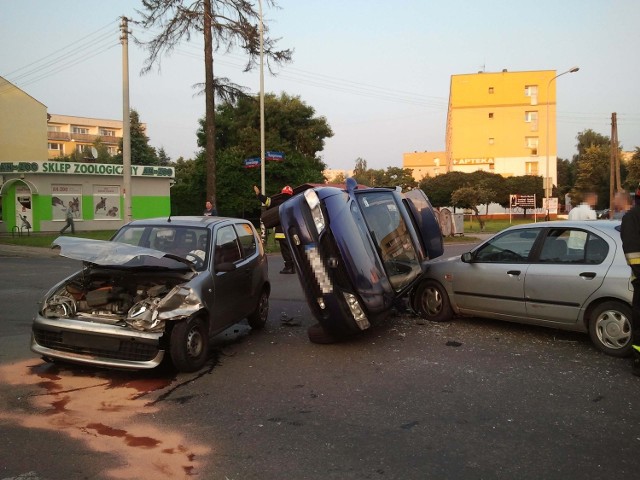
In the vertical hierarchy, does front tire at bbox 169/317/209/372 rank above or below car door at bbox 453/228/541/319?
below

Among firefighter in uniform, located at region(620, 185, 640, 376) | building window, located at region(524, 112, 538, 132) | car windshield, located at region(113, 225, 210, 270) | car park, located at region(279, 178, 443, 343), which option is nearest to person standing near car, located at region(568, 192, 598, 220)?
firefighter in uniform, located at region(620, 185, 640, 376)

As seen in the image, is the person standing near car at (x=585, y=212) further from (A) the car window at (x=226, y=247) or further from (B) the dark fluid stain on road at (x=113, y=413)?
(B) the dark fluid stain on road at (x=113, y=413)

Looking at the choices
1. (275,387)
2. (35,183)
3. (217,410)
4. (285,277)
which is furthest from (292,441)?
(35,183)

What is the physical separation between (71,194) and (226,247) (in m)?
29.2

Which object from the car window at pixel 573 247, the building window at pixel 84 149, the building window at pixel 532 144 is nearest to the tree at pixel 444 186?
the building window at pixel 532 144

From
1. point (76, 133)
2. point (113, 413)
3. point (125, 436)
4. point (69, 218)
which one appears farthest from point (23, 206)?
point (76, 133)

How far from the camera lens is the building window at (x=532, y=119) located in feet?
230

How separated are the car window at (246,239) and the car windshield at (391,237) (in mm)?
1652

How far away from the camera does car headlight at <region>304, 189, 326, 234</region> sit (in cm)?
611

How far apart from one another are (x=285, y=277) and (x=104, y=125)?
317 feet

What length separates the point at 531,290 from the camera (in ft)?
21.5

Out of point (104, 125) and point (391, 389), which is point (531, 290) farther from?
point (104, 125)

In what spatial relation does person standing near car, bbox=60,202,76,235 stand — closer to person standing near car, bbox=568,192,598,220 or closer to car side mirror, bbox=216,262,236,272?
car side mirror, bbox=216,262,236,272

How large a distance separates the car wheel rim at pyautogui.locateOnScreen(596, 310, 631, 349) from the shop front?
27357 mm
